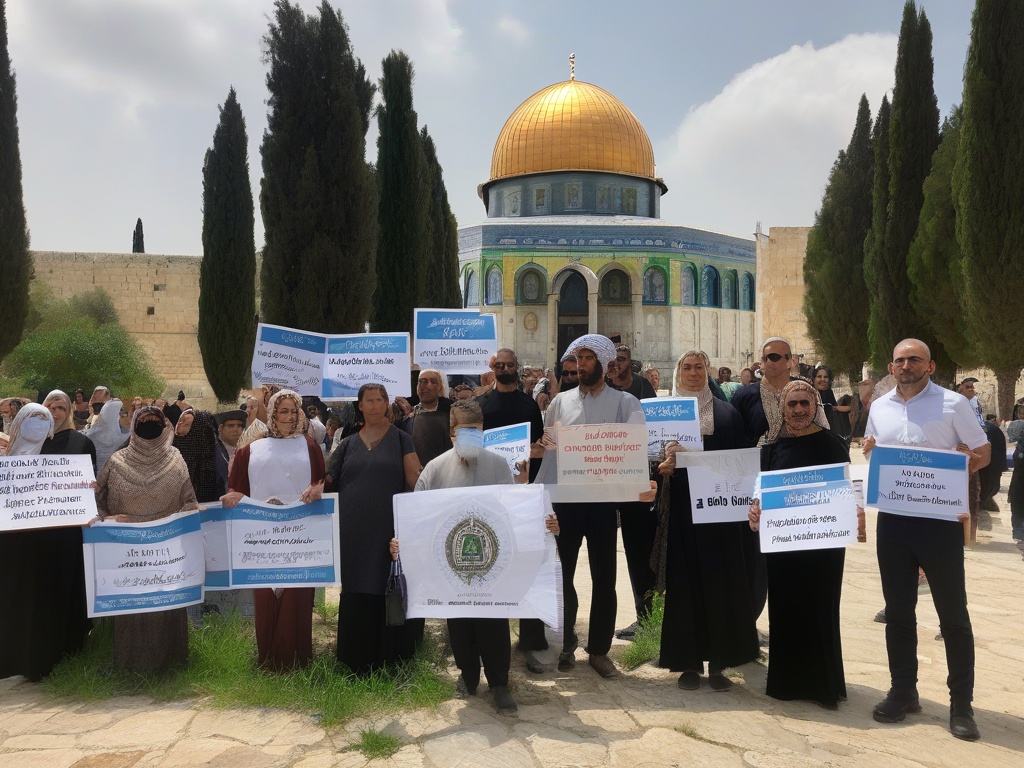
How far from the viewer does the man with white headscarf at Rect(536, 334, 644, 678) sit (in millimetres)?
4332

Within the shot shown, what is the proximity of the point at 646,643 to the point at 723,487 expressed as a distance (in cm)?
112

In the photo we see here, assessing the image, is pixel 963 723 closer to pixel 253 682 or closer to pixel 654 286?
pixel 253 682

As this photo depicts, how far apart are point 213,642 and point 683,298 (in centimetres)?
2901

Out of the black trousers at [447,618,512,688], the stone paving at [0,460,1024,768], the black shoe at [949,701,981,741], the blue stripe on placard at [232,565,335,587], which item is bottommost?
the stone paving at [0,460,1024,768]

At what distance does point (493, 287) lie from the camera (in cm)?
3191

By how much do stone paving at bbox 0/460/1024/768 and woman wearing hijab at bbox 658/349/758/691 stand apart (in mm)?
171

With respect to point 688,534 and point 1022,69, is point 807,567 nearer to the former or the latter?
point 688,534

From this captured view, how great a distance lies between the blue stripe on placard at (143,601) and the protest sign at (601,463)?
1.97 meters

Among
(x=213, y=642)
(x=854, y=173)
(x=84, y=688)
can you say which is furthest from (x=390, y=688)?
(x=854, y=173)

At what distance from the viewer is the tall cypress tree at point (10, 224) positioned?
492 inches

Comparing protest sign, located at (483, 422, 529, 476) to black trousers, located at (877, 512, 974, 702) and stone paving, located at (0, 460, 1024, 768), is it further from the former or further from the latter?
black trousers, located at (877, 512, 974, 702)

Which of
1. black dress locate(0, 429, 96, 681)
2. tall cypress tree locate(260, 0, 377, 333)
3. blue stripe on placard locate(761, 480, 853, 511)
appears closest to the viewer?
blue stripe on placard locate(761, 480, 853, 511)

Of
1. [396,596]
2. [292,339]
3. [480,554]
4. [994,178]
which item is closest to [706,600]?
[480,554]

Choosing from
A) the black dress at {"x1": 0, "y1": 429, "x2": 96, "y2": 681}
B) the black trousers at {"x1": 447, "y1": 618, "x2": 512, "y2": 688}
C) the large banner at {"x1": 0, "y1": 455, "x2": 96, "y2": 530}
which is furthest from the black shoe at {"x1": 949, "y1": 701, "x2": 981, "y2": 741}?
the black dress at {"x1": 0, "y1": 429, "x2": 96, "y2": 681}
